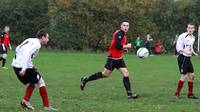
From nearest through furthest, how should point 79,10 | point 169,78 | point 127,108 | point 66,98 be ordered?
point 127,108 → point 66,98 → point 169,78 → point 79,10

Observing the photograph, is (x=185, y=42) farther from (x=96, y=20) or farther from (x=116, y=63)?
(x=96, y=20)

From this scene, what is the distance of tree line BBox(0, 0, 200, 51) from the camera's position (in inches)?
1873

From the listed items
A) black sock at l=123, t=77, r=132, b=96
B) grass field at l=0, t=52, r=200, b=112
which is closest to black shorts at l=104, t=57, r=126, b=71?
black sock at l=123, t=77, r=132, b=96

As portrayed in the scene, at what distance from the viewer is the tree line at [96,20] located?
4756 cm

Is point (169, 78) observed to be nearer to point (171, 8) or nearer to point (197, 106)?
point (197, 106)

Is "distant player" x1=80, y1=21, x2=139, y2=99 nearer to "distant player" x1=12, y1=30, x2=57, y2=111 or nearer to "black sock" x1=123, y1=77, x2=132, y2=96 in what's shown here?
"black sock" x1=123, y1=77, x2=132, y2=96

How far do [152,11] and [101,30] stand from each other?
5.00 metres

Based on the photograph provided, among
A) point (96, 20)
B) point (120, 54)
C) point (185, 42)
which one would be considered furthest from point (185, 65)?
point (96, 20)

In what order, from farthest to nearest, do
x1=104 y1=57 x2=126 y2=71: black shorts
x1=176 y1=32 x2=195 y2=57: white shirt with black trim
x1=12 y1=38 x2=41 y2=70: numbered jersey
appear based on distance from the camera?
x1=104 y1=57 x2=126 y2=71: black shorts < x1=176 y1=32 x2=195 y2=57: white shirt with black trim < x1=12 y1=38 x2=41 y2=70: numbered jersey

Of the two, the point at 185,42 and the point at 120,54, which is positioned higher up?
the point at 185,42

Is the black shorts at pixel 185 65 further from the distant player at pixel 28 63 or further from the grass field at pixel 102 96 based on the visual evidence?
the distant player at pixel 28 63

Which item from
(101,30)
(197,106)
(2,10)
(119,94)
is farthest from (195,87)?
(2,10)

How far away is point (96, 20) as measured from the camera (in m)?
47.9

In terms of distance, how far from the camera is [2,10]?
166 ft
